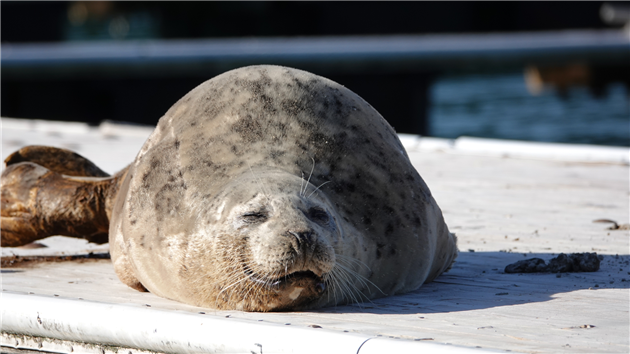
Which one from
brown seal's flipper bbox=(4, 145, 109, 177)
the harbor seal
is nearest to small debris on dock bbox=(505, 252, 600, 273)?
the harbor seal

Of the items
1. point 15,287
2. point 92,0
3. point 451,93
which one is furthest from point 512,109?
point 15,287

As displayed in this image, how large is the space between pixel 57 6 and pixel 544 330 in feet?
56.1

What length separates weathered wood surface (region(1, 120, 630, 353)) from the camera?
3.01 metres

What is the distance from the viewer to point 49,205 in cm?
444

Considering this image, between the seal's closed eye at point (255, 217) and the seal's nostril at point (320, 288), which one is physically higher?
the seal's closed eye at point (255, 217)

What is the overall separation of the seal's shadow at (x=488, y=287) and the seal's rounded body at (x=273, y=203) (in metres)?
0.08

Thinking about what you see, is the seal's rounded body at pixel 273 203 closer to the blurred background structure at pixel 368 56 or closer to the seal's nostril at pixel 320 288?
the seal's nostril at pixel 320 288

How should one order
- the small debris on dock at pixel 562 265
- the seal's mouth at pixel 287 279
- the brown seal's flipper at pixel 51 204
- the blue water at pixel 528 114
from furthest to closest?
the blue water at pixel 528 114 → the brown seal's flipper at pixel 51 204 → the small debris on dock at pixel 562 265 → the seal's mouth at pixel 287 279

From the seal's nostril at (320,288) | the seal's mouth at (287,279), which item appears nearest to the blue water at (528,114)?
the seal's nostril at (320,288)

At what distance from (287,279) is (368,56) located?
9.98 metres

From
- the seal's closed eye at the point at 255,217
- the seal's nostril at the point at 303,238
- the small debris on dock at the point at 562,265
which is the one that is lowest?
the small debris on dock at the point at 562,265

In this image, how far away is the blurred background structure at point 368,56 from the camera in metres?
12.6

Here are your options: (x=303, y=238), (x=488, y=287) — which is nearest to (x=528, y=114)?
(x=488, y=287)

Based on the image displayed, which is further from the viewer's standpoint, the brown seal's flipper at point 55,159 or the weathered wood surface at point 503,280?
the brown seal's flipper at point 55,159
